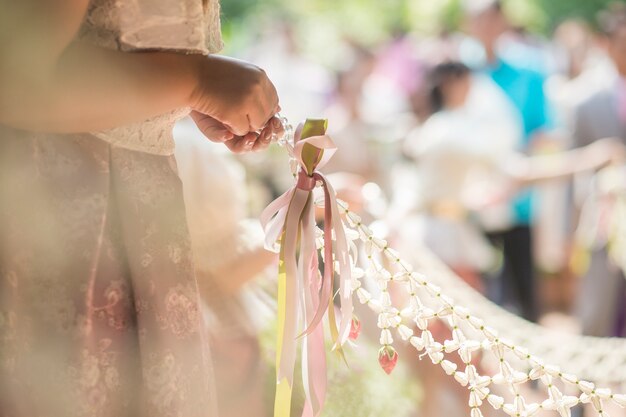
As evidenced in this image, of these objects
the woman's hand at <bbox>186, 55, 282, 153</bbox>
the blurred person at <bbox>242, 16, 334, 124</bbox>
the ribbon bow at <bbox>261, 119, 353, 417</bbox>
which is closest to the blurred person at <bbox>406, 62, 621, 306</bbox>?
the blurred person at <bbox>242, 16, 334, 124</bbox>

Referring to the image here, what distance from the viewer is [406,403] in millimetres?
1930

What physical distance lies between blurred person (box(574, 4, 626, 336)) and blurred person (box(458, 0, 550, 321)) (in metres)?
0.52

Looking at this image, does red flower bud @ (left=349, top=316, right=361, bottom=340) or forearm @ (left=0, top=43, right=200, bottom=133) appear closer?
forearm @ (left=0, top=43, right=200, bottom=133)

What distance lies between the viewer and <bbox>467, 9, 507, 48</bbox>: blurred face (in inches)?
188

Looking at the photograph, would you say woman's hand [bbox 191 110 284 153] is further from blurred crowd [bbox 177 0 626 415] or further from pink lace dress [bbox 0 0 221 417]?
blurred crowd [bbox 177 0 626 415]

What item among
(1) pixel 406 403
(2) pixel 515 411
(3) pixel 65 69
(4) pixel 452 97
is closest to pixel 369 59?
(4) pixel 452 97

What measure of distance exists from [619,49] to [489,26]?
2.61 feet

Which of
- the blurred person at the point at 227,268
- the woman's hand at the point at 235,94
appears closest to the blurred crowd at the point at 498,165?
the blurred person at the point at 227,268

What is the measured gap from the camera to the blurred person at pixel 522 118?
15.3 feet

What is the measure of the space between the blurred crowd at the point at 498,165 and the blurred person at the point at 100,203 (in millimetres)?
1458

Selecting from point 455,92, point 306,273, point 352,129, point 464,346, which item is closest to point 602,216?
point 455,92

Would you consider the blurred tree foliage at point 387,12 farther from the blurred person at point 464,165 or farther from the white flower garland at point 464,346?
the white flower garland at point 464,346

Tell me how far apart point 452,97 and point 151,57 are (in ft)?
10.6

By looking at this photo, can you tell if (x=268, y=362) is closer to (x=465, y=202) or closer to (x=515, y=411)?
(x=515, y=411)
